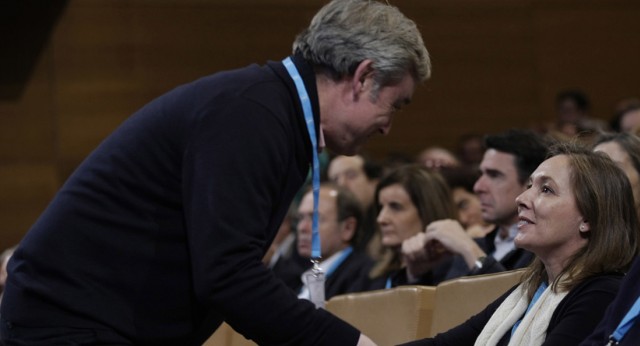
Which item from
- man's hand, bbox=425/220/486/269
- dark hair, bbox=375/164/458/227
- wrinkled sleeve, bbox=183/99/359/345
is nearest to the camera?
wrinkled sleeve, bbox=183/99/359/345

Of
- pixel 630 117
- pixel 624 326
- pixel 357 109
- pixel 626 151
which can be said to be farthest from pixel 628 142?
pixel 630 117

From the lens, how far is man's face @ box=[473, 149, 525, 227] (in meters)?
4.17

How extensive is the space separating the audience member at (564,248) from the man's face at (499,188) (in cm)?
143

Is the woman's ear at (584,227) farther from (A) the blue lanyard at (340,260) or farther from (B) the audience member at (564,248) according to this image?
(A) the blue lanyard at (340,260)

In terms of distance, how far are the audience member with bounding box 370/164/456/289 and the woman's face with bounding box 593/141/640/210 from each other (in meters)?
1.02

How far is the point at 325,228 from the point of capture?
5230mm

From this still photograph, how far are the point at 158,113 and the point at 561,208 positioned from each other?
1.12 meters

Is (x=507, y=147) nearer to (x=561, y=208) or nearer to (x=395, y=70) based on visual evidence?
(x=561, y=208)

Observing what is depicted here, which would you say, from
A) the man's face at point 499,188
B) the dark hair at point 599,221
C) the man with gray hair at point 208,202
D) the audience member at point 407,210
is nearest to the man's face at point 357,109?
the man with gray hair at point 208,202

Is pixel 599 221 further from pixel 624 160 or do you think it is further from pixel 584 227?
pixel 624 160

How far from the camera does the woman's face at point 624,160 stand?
333 centimetres

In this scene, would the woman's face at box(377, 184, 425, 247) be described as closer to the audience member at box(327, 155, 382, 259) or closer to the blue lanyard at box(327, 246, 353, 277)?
the blue lanyard at box(327, 246, 353, 277)

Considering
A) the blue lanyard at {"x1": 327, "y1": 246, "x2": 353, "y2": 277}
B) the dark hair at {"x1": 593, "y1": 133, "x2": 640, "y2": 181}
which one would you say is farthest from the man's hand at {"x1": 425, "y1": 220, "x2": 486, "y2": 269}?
the blue lanyard at {"x1": 327, "y1": 246, "x2": 353, "y2": 277}

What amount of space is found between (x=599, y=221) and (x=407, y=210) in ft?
6.53
